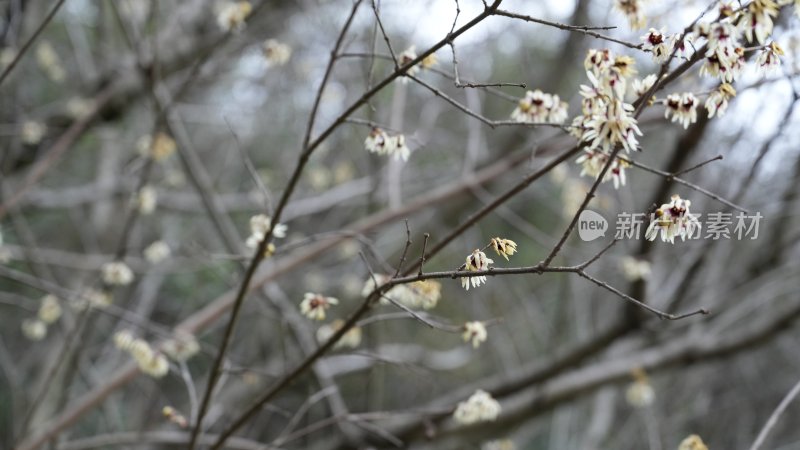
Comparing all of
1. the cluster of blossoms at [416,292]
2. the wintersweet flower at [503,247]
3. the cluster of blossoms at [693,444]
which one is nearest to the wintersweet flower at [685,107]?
the wintersweet flower at [503,247]

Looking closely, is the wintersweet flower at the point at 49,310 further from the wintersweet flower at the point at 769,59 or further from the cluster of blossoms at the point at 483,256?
the wintersweet flower at the point at 769,59

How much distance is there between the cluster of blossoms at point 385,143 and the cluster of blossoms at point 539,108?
0.23m

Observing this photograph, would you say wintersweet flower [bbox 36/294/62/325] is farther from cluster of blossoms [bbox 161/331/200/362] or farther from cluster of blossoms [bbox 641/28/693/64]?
cluster of blossoms [bbox 641/28/693/64]

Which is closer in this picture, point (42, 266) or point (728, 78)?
point (728, 78)

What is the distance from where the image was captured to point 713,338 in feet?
8.92

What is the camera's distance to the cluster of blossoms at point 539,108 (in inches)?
48.2

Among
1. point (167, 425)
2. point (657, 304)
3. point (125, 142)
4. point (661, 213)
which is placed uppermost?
point (125, 142)

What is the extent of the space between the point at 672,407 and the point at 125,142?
371 centimetres

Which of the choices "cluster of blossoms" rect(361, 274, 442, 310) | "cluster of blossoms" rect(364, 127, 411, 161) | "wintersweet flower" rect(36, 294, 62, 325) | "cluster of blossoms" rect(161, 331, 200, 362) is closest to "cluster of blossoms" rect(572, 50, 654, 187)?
"cluster of blossoms" rect(364, 127, 411, 161)

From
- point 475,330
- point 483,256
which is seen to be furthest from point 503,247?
point 475,330

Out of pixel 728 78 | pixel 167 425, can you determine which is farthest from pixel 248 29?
pixel 728 78

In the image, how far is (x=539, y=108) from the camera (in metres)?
1.23

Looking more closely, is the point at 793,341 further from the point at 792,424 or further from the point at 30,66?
the point at 30,66

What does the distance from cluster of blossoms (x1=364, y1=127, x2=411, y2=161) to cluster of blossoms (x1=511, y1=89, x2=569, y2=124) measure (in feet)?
0.75
